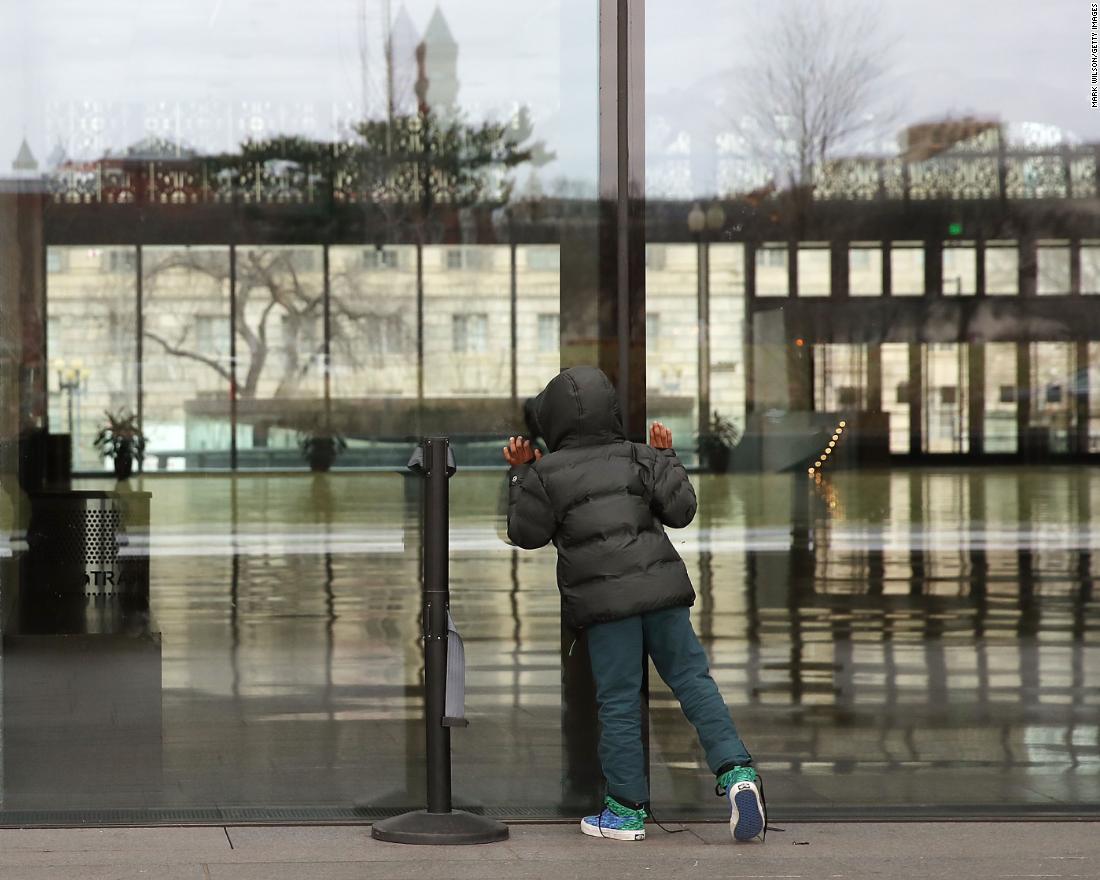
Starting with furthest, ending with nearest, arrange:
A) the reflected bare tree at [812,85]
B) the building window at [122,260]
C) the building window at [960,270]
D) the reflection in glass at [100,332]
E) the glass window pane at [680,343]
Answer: the building window at [122,260]
the building window at [960,270]
the reflection in glass at [100,332]
the reflected bare tree at [812,85]
the glass window pane at [680,343]

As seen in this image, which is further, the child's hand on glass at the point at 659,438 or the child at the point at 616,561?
the child's hand on glass at the point at 659,438

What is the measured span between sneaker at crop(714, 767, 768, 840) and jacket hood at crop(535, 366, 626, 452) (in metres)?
1.08

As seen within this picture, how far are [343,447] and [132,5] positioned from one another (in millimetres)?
11537

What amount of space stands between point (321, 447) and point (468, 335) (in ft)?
15.7

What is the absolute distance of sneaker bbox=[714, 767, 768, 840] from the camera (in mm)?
4613

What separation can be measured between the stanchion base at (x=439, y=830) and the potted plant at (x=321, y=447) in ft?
69.5

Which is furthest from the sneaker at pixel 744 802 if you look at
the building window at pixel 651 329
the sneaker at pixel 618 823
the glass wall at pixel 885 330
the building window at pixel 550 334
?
the glass wall at pixel 885 330

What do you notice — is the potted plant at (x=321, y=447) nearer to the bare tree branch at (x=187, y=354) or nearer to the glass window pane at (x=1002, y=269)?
the bare tree branch at (x=187, y=354)

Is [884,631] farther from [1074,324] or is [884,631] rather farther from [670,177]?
[1074,324]

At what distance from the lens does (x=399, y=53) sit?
786 inches

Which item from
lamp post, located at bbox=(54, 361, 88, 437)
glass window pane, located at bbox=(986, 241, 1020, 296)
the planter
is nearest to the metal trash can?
lamp post, located at bbox=(54, 361, 88, 437)

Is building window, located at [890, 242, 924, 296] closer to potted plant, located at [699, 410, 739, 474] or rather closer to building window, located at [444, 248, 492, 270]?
potted plant, located at [699, 410, 739, 474]

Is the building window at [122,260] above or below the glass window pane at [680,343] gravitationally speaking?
above

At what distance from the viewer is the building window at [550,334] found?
A: 19.1 feet
